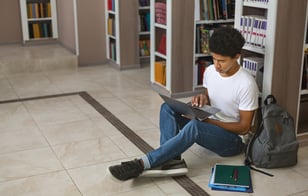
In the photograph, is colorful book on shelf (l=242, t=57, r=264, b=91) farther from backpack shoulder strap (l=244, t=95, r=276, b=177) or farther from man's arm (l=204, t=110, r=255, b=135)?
man's arm (l=204, t=110, r=255, b=135)

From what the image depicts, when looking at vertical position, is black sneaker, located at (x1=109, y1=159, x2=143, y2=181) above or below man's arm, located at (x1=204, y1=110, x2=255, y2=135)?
below

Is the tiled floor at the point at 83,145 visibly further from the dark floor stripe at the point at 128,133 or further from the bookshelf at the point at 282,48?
the bookshelf at the point at 282,48

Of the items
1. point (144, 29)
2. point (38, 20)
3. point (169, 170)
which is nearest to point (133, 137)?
point (169, 170)

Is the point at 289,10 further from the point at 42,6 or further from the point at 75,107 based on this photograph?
the point at 42,6

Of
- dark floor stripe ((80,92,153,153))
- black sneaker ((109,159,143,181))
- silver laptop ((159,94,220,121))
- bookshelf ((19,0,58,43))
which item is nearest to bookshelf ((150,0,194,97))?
dark floor stripe ((80,92,153,153))

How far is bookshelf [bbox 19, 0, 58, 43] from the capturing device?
23.3ft

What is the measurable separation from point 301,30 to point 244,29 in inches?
17.1

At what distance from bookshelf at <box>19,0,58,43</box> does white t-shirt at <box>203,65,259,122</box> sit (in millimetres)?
4563

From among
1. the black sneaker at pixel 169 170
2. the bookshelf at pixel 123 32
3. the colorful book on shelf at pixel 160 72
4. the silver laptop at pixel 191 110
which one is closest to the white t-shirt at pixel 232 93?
the silver laptop at pixel 191 110

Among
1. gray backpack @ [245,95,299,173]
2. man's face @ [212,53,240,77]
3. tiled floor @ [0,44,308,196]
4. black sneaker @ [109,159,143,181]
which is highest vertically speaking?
man's face @ [212,53,240,77]

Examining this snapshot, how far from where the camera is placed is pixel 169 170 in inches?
119

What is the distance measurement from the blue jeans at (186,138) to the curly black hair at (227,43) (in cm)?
49

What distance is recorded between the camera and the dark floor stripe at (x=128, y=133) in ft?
9.60

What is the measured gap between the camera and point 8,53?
6.57 m
